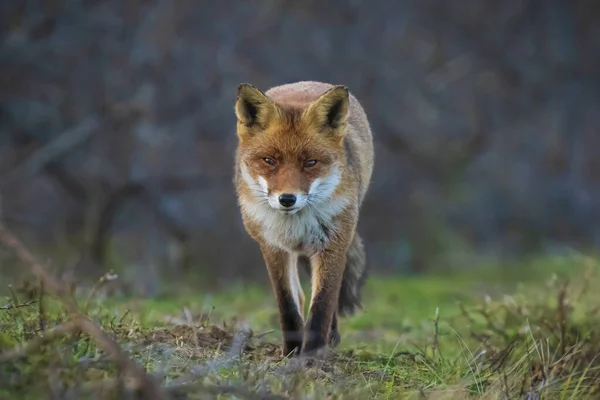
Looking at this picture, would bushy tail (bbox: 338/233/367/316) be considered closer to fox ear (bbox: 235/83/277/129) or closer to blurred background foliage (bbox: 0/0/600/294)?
fox ear (bbox: 235/83/277/129)

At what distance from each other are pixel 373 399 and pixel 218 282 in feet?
32.1

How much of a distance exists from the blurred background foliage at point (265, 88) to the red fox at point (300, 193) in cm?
521

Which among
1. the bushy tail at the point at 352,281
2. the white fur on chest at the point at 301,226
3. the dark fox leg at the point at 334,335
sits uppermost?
the white fur on chest at the point at 301,226

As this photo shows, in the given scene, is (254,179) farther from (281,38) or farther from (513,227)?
(513,227)

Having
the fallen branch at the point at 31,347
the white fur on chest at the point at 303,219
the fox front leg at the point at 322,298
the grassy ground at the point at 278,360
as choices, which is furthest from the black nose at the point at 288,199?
the fallen branch at the point at 31,347

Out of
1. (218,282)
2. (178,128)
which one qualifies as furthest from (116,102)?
(218,282)

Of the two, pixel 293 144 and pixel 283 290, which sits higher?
pixel 293 144

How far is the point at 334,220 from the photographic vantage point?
6.24 meters

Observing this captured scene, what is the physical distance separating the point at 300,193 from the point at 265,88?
1005cm

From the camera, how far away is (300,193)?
591 centimetres

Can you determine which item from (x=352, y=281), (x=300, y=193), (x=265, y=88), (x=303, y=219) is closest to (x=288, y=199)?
(x=300, y=193)

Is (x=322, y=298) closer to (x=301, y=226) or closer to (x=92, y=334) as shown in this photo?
(x=301, y=226)

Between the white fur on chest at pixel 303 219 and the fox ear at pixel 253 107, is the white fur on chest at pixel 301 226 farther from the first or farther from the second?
the fox ear at pixel 253 107

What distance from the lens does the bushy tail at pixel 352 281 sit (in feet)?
23.6
